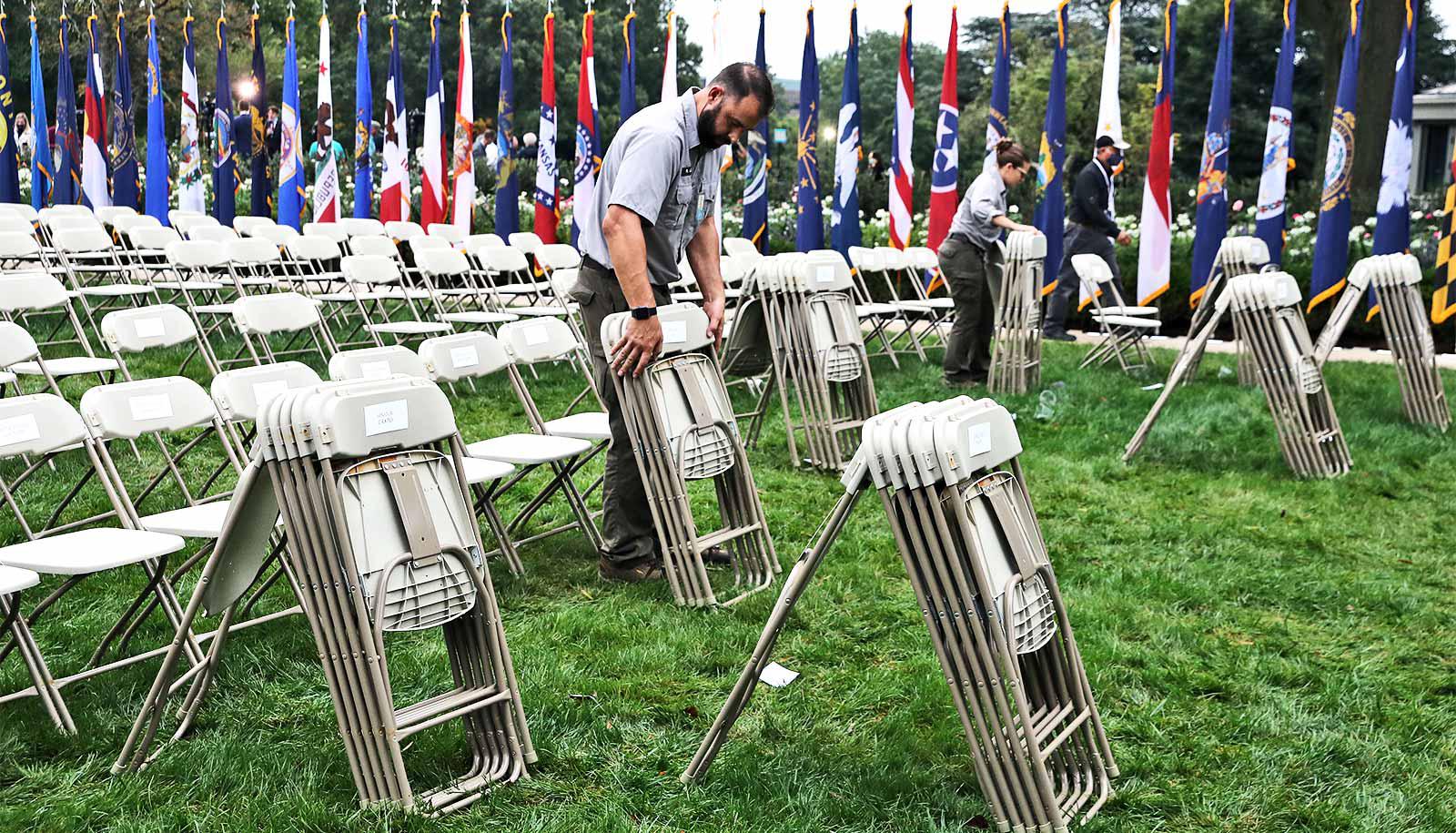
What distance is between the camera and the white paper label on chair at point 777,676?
3.96m

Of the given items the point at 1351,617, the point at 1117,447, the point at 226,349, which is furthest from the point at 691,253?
the point at 226,349

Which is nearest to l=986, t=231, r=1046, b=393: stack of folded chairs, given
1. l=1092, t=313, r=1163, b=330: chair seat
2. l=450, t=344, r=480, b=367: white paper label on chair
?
l=1092, t=313, r=1163, b=330: chair seat

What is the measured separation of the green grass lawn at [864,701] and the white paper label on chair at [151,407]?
686 millimetres

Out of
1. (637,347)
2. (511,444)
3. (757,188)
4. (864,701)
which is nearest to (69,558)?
(637,347)

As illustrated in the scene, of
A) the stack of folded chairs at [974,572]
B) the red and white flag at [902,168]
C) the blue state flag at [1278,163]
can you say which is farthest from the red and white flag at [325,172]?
the stack of folded chairs at [974,572]

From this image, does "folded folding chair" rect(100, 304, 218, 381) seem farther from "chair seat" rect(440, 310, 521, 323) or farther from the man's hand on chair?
"chair seat" rect(440, 310, 521, 323)

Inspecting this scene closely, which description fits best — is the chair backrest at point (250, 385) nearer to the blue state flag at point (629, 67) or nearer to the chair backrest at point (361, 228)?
the chair backrest at point (361, 228)

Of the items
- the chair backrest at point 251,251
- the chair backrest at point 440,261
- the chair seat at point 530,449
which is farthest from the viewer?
the chair backrest at point 440,261

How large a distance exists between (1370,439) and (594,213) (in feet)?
16.0

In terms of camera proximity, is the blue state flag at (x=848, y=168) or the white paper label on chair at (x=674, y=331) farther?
the blue state flag at (x=848, y=168)

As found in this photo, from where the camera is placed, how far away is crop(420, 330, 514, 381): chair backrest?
5035 mm

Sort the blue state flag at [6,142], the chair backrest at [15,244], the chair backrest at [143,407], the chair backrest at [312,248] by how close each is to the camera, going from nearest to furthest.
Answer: the chair backrest at [143,407] → the chair backrest at [15,244] → the chair backrest at [312,248] → the blue state flag at [6,142]

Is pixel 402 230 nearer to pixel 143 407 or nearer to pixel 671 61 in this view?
pixel 671 61

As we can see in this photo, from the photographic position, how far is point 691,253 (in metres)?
5.17
